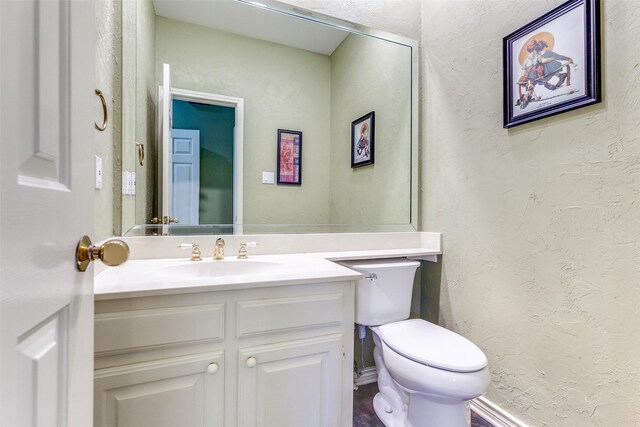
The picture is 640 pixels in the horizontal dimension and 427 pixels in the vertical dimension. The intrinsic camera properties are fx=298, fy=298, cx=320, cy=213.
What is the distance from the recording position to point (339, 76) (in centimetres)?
178

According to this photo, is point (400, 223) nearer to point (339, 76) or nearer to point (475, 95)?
point (475, 95)

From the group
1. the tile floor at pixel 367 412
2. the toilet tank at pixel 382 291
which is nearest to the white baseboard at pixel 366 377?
the tile floor at pixel 367 412

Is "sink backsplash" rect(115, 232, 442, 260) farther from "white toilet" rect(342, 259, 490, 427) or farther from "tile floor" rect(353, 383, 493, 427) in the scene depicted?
"tile floor" rect(353, 383, 493, 427)

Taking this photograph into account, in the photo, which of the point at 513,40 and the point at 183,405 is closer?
the point at 183,405

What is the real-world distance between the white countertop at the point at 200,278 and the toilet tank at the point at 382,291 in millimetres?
96

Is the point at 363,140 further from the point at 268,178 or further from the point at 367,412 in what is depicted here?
the point at 367,412

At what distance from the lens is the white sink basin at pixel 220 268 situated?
1.18m

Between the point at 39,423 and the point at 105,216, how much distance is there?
2.60ft

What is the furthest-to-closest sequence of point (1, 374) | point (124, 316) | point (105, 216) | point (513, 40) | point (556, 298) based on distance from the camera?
point (513, 40) < point (556, 298) < point (105, 216) < point (124, 316) < point (1, 374)

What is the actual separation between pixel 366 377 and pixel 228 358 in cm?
112

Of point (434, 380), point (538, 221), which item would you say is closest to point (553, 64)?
point (538, 221)

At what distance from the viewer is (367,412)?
59.1 inches

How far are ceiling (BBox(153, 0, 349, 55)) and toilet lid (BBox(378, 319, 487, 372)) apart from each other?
155 cm

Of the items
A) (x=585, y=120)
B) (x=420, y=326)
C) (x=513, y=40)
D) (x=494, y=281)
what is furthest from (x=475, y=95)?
(x=420, y=326)
